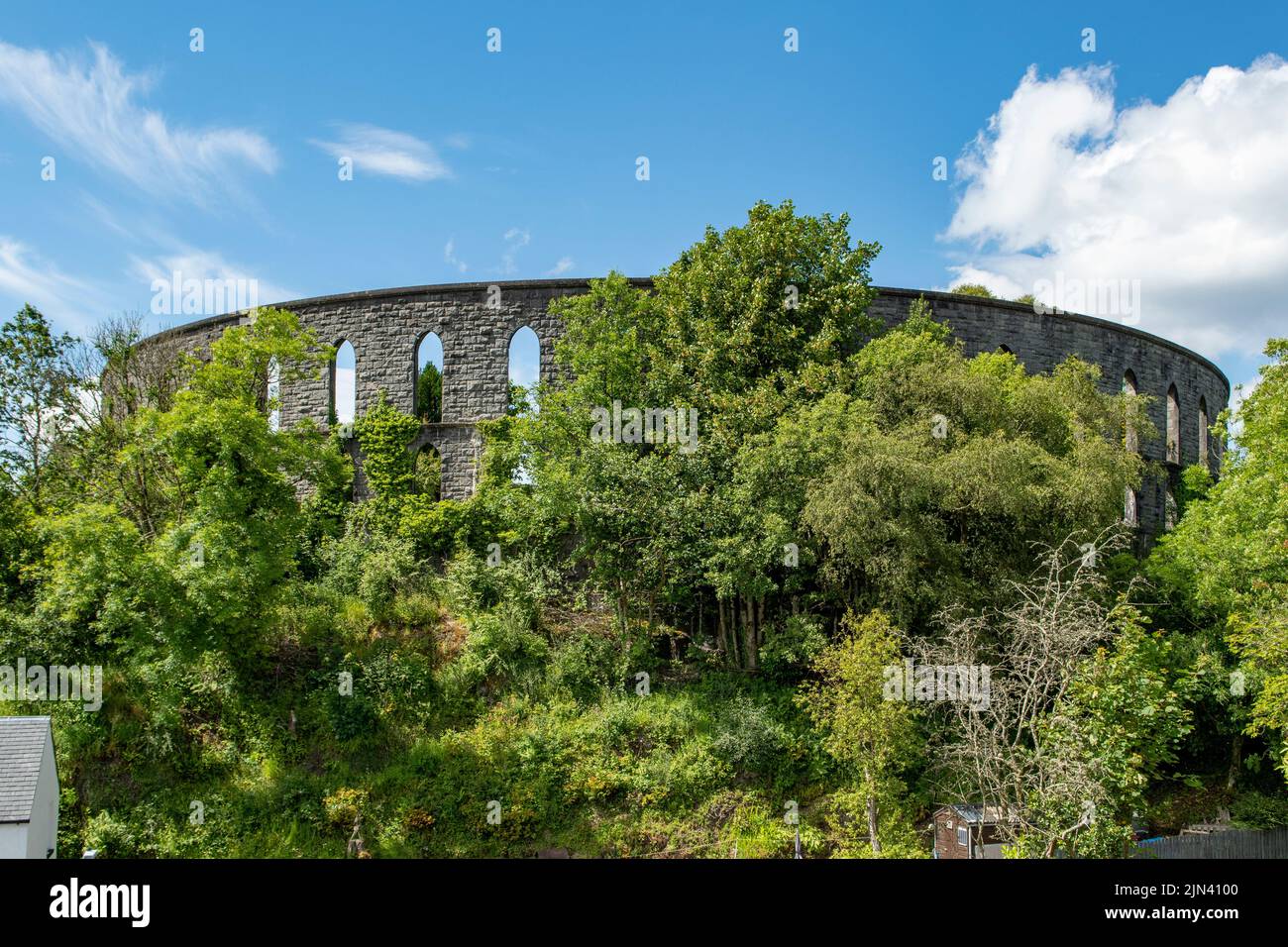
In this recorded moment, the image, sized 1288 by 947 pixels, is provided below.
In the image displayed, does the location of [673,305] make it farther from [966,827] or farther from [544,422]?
[966,827]

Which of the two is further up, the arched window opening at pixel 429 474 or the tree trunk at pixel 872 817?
the arched window opening at pixel 429 474

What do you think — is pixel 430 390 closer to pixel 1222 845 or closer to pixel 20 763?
pixel 20 763

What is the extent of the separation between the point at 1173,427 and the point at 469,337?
24713 mm

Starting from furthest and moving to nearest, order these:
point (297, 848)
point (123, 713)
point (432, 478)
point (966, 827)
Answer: point (432, 478), point (123, 713), point (297, 848), point (966, 827)

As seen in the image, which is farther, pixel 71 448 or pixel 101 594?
pixel 71 448

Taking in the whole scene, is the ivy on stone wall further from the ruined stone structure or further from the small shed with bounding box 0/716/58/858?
the small shed with bounding box 0/716/58/858

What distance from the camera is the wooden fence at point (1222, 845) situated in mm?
14102

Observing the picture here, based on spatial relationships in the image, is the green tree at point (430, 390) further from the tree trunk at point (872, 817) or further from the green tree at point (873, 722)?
the tree trunk at point (872, 817)

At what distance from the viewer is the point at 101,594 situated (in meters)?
17.9

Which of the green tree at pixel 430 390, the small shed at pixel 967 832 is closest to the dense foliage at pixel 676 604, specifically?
the small shed at pixel 967 832

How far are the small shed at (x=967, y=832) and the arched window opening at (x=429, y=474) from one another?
16.1 metres

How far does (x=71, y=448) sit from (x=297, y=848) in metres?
12.3
